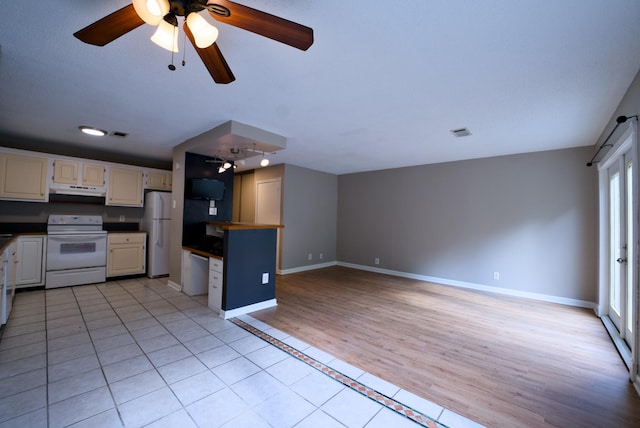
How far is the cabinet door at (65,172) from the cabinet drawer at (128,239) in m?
1.15

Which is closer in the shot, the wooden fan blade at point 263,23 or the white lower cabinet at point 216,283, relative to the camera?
the wooden fan blade at point 263,23

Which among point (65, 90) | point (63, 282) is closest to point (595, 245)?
point (65, 90)

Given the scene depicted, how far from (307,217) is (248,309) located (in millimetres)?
3218

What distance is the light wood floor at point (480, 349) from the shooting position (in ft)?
6.07

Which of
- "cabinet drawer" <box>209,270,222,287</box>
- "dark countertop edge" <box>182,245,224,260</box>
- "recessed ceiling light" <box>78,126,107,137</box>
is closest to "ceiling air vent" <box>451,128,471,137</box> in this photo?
"dark countertop edge" <box>182,245,224,260</box>

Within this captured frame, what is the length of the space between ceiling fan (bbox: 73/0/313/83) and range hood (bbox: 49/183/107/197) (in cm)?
436

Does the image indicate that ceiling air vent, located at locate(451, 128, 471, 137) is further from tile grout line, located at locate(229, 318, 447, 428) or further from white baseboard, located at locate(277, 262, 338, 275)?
white baseboard, located at locate(277, 262, 338, 275)

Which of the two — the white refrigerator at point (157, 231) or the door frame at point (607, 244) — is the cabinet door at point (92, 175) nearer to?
the white refrigerator at point (157, 231)

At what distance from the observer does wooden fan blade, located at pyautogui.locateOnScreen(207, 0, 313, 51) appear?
4.03ft

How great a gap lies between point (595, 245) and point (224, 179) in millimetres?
5993

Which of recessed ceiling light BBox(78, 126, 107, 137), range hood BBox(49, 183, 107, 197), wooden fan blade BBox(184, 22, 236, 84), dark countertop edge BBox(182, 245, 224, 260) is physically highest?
recessed ceiling light BBox(78, 126, 107, 137)

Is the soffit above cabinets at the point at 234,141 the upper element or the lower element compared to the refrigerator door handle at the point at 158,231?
upper

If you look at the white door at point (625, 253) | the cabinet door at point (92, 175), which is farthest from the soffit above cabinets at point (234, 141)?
the white door at point (625, 253)

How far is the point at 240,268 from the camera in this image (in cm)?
334
